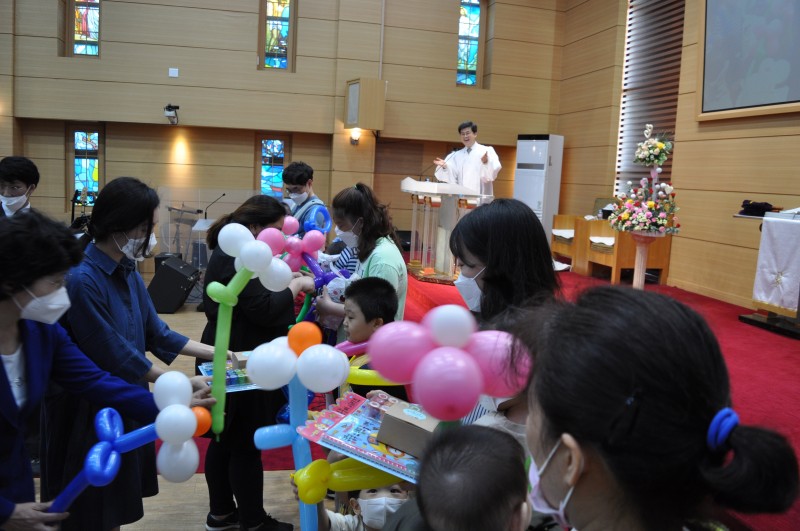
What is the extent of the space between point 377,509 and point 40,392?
3.13ft

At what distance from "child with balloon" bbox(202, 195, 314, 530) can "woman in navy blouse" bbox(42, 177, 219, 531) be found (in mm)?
487

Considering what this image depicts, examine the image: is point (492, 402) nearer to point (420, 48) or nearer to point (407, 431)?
point (407, 431)

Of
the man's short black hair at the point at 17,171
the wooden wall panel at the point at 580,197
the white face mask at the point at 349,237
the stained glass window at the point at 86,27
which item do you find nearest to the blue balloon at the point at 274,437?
the white face mask at the point at 349,237

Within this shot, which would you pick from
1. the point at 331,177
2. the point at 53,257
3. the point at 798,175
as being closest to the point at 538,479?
the point at 53,257

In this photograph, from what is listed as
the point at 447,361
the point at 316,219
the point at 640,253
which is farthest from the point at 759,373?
the point at 447,361

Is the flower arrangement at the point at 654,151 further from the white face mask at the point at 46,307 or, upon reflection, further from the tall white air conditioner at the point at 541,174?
the white face mask at the point at 46,307

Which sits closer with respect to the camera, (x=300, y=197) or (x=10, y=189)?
(x=10, y=189)

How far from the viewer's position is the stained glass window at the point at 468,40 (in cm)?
1028

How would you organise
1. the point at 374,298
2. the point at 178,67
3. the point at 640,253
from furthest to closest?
1. the point at 178,67
2. the point at 640,253
3. the point at 374,298

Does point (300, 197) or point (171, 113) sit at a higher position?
point (171, 113)

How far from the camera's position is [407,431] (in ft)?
4.39

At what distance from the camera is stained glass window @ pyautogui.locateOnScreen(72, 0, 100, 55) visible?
9.40 metres

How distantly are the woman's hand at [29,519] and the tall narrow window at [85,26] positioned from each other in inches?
381

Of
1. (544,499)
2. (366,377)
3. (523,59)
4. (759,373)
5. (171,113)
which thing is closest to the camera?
(544,499)
